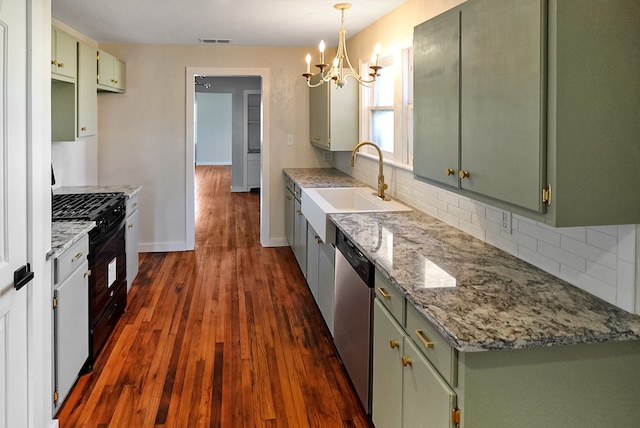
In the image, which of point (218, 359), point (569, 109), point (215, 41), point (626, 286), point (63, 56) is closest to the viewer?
point (569, 109)

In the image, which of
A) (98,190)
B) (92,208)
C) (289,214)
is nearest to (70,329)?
(92,208)

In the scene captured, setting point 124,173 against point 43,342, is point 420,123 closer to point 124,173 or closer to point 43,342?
point 43,342

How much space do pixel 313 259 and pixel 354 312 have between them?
1.45 m

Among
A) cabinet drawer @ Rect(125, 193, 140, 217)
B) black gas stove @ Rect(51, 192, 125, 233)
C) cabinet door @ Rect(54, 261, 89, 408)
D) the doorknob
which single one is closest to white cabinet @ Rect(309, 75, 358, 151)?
cabinet drawer @ Rect(125, 193, 140, 217)

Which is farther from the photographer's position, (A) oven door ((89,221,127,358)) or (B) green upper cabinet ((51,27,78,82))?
(B) green upper cabinet ((51,27,78,82))

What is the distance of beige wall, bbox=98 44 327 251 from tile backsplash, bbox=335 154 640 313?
11.0ft

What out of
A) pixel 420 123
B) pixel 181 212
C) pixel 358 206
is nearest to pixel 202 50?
pixel 181 212

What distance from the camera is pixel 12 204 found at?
192cm

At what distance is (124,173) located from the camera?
5992 millimetres

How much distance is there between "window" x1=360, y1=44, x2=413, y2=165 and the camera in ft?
12.4

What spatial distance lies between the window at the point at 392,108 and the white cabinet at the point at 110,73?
232cm

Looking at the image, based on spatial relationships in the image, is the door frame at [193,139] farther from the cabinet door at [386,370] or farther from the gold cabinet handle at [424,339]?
the gold cabinet handle at [424,339]

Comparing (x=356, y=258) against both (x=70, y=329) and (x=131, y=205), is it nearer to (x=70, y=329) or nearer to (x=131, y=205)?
(x=70, y=329)

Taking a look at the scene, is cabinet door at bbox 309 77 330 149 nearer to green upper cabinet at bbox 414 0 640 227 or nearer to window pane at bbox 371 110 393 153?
window pane at bbox 371 110 393 153
